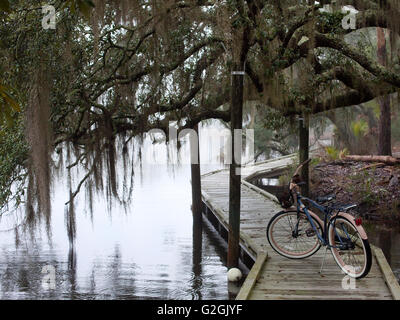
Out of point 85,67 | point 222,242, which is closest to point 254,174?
point 222,242

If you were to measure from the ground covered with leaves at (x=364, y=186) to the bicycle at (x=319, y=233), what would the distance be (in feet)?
22.5

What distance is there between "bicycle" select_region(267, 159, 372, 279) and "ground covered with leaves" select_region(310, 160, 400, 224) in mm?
6855

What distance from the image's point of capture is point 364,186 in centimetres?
1470

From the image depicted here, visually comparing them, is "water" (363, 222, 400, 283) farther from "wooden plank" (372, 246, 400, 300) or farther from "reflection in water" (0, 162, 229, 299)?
"reflection in water" (0, 162, 229, 299)

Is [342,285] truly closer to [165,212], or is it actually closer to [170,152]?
[170,152]

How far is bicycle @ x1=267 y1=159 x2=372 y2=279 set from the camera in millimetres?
5809

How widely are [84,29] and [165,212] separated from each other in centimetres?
1068

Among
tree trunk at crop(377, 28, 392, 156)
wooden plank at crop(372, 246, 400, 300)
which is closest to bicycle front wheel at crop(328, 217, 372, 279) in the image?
wooden plank at crop(372, 246, 400, 300)

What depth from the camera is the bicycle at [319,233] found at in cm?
581

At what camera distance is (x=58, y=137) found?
27.7 ft

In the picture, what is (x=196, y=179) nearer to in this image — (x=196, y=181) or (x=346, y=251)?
(x=196, y=181)

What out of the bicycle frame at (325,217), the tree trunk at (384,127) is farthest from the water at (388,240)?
the tree trunk at (384,127)

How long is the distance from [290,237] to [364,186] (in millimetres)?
8319

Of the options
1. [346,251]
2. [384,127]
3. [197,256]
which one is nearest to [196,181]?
[197,256]
